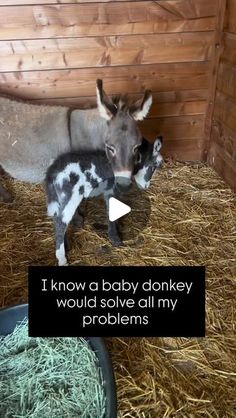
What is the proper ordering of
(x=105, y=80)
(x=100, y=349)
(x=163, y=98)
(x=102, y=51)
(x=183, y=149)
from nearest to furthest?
(x=100, y=349) < (x=102, y=51) < (x=105, y=80) < (x=163, y=98) < (x=183, y=149)

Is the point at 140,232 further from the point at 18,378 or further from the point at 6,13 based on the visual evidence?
the point at 6,13

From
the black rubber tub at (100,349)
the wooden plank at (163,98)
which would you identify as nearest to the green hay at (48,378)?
the black rubber tub at (100,349)

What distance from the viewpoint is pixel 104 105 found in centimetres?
197

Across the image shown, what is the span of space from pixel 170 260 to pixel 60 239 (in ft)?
2.07

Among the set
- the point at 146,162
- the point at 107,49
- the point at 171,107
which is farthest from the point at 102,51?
the point at 146,162

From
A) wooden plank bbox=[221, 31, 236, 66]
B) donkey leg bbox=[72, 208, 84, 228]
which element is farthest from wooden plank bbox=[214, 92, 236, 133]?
donkey leg bbox=[72, 208, 84, 228]

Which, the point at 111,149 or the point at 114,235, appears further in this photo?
the point at 114,235

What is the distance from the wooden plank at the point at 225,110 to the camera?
2.67m

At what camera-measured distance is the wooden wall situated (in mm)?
2588

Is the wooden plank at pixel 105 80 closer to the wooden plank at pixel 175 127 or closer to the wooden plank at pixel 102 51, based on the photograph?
the wooden plank at pixel 102 51

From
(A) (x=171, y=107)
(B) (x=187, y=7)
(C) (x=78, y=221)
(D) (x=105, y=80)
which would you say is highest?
(B) (x=187, y=7)

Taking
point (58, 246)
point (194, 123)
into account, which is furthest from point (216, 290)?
point (194, 123)

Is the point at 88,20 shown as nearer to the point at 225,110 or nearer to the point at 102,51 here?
the point at 102,51
